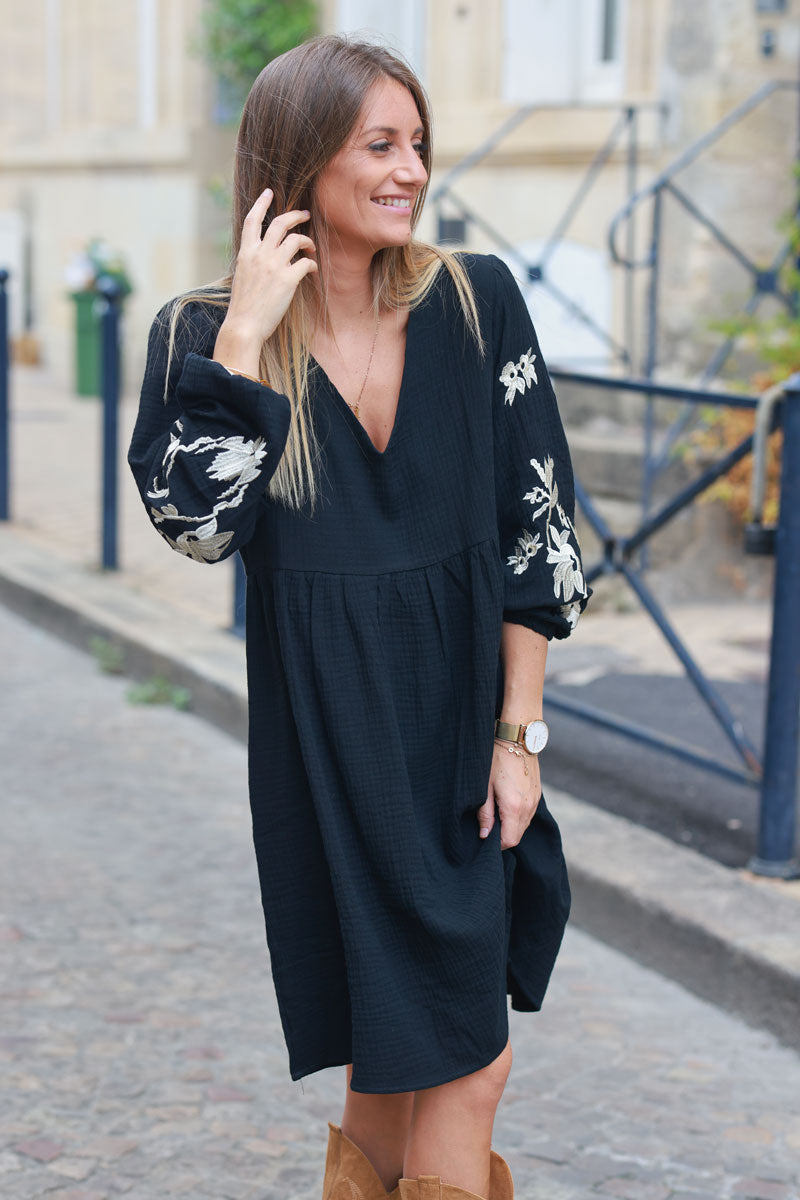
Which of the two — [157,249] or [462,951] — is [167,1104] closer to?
[462,951]

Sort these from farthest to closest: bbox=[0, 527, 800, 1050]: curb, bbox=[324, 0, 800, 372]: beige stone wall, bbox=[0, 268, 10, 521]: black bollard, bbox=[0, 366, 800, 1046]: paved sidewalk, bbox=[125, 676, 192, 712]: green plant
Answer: bbox=[0, 268, 10, 521]: black bollard
bbox=[324, 0, 800, 372]: beige stone wall
bbox=[125, 676, 192, 712]: green plant
bbox=[0, 366, 800, 1046]: paved sidewalk
bbox=[0, 527, 800, 1050]: curb

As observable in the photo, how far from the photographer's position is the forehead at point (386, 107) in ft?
6.63

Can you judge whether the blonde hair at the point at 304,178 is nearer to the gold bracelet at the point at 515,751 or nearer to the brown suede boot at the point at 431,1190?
the gold bracelet at the point at 515,751

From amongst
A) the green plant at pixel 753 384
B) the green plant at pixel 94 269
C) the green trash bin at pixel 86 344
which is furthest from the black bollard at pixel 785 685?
the green trash bin at pixel 86 344

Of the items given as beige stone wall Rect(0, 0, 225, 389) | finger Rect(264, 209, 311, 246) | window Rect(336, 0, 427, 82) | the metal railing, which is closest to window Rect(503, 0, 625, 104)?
window Rect(336, 0, 427, 82)

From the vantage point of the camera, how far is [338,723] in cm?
204

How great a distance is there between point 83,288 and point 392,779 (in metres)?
12.6

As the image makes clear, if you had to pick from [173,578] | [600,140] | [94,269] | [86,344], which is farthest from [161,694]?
[94,269]

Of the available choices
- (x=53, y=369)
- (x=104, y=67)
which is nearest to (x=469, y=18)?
(x=104, y=67)

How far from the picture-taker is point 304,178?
2053 mm

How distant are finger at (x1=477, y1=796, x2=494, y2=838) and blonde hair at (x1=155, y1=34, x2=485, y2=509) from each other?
1.50ft

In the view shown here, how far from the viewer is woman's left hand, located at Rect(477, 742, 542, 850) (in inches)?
85.2

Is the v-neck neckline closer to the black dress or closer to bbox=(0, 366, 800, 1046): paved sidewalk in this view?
the black dress

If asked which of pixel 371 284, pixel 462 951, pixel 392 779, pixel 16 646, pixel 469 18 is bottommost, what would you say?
pixel 16 646
